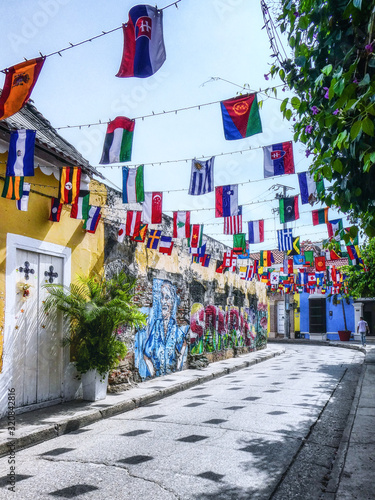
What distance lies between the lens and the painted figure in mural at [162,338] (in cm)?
1136

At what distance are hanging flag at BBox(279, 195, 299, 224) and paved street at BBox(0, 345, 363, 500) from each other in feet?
14.6

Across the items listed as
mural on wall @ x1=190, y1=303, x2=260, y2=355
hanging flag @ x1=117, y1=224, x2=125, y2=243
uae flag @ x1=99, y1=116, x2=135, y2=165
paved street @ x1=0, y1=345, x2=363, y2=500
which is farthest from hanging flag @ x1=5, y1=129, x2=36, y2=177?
mural on wall @ x1=190, y1=303, x2=260, y2=355

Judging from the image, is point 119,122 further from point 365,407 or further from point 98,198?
point 365,407

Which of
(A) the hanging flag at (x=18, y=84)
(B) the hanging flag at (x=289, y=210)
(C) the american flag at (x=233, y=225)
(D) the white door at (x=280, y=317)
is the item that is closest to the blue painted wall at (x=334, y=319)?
(D) the white door at (x=280, y=317)

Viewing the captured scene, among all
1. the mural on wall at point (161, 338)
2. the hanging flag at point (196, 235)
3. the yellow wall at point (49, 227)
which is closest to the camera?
the yellow wall at point (49, 227)

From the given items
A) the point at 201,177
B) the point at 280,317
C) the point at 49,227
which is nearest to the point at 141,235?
the point at 201,177

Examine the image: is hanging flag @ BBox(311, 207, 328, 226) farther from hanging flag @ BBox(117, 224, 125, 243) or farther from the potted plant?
the potted plant

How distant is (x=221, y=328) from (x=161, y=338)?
508 cm

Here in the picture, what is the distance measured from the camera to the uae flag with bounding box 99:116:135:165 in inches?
293

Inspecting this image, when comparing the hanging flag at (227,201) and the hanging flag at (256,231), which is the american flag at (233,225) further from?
the hanging flag at (227,201)

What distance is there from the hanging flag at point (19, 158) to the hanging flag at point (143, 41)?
2.02 metres

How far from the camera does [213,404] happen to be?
828 centimetres

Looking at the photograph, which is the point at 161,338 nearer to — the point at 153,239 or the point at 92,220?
the point at 153,239

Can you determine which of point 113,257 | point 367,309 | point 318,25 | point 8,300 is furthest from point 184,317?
point 367,309
